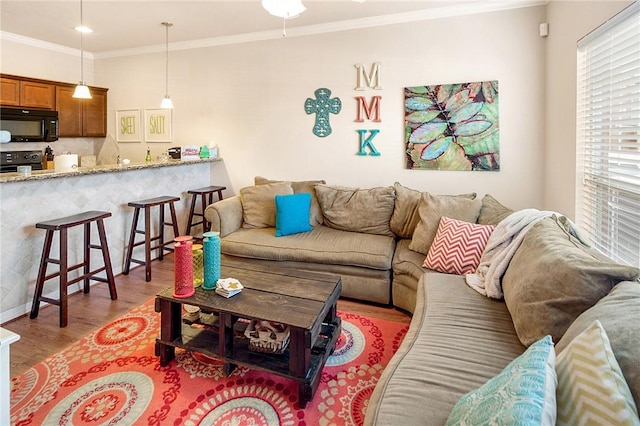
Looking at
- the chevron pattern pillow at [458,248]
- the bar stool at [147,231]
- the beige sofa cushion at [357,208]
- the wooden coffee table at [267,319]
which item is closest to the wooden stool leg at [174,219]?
the bar stool at [147,231]

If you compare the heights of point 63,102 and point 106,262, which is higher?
point 63,102

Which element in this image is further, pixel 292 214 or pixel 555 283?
pixel 292 214

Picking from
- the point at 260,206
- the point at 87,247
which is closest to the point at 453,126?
the point at 260,206

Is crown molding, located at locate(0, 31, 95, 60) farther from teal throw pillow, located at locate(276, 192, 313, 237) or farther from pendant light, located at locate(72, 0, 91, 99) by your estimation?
teal throw pillow, located at locate(276, 192, 313, 237)

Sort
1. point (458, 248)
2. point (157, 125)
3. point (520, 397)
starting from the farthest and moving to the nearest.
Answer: point (157, 125) → point (458, 248) → point (520, 397)

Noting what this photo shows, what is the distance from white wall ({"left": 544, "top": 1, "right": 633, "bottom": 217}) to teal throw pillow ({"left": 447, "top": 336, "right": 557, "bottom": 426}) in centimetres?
217

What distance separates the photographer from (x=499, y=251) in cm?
224

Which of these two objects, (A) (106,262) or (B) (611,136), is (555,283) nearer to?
(B) (611,136)

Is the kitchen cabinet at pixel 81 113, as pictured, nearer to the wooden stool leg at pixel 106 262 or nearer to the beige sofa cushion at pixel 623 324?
the wooden stool leg at pixel 106 262

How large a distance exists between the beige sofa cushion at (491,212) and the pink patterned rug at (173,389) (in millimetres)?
1202

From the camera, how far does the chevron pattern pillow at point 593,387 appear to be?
0.80m

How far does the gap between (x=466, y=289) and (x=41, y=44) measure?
590cm

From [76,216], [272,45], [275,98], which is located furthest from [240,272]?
[272,45]

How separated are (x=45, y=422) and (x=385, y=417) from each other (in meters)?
1.61
